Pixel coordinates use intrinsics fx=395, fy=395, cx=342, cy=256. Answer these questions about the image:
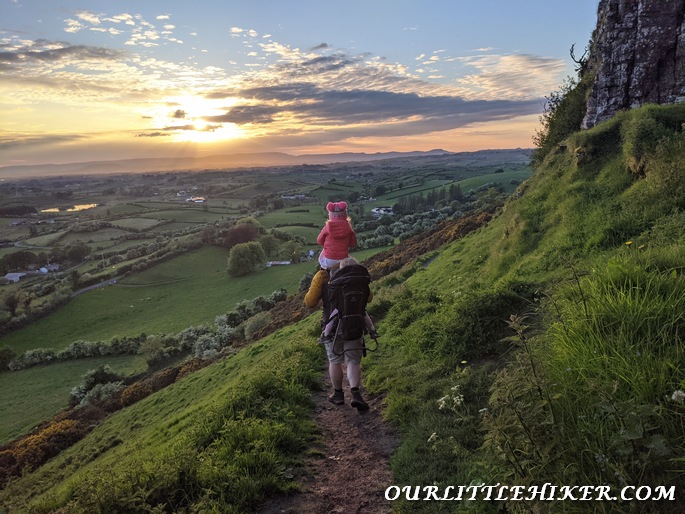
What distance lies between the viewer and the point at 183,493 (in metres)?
4.86

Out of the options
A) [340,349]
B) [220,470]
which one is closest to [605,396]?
[220,470]

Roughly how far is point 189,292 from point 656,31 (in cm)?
7622

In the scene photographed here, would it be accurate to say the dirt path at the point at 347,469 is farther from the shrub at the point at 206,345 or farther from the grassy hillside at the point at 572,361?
the shrub at the point at 206,345

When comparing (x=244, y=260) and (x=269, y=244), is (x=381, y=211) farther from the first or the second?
(x=244, y=260)

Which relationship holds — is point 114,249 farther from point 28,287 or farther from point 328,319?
point 328,319

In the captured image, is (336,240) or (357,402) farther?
(336,240)

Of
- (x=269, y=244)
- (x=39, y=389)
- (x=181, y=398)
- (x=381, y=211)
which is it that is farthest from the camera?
(x=381, y=211)

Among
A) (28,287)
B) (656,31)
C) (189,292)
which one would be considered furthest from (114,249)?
(656,31)

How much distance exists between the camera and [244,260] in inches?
3300

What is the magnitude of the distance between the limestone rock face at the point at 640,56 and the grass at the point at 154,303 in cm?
5366

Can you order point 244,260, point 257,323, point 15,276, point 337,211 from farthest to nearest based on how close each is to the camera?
1. point 15,276
2. point 244,260
3. point 257,323
4. point 337,211

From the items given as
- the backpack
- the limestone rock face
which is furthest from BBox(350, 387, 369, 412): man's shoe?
the limestone rock face

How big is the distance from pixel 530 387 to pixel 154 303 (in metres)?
80.5

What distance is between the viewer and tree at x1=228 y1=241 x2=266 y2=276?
275 ft
